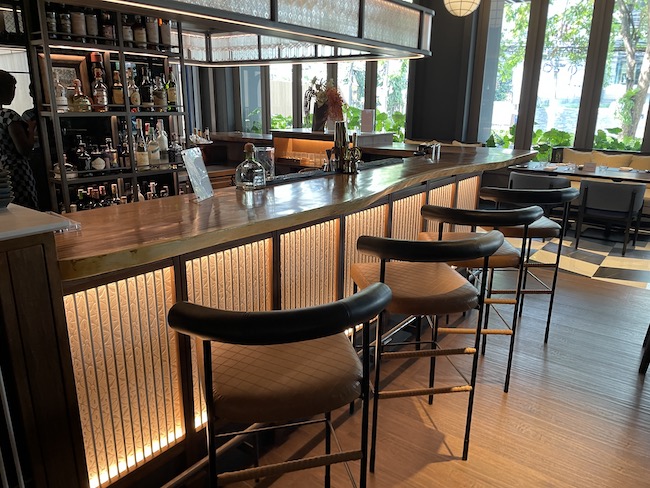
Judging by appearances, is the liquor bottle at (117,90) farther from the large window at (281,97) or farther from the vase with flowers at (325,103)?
the large window at (281,97)

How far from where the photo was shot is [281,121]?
10.1 m

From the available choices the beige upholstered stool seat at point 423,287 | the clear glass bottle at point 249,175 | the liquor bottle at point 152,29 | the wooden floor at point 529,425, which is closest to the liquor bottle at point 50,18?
the liquor bottle at point 152,29

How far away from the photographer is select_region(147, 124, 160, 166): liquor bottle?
4.23 m

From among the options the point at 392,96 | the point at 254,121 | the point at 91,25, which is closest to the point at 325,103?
the point at 91,25

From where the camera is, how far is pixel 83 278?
1.41 m

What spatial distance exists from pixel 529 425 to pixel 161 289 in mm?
1843

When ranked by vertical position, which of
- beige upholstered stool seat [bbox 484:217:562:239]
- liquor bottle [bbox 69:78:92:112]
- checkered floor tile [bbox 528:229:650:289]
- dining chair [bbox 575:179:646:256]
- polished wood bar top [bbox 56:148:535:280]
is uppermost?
liquor bottle [bbox 69:78:92:112]

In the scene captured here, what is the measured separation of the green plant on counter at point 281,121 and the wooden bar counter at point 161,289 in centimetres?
791

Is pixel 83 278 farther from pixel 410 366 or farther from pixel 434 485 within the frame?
pixel 410 366

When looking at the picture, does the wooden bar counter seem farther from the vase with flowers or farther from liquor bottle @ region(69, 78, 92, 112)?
the vase with flowers

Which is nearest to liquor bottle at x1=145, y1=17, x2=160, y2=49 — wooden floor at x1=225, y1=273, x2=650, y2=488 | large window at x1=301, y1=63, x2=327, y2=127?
wooden floor at x1=225, y1=273, x2=650, y2=488

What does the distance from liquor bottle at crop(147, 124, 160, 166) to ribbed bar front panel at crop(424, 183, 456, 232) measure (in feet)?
7.91

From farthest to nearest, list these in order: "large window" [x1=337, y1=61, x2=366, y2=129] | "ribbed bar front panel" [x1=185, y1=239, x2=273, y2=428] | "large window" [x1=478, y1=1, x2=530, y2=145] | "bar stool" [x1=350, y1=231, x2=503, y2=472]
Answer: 1. "large window" [x1=337, y1=61, x2=366, y2=129]
2. "large window" [x1=478, y1=1, x2=530, y2=145]
3. "ribbed bar front panel" [x1=185, y1=239, x2=273, y2=428]
4. "bar stool" [x1=350, y1=231, x2=503, y2=472]

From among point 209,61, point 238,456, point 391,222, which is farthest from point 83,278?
point 209,61
